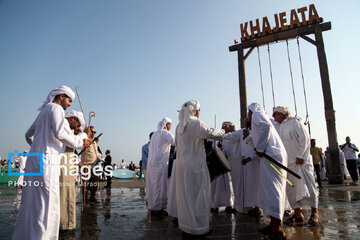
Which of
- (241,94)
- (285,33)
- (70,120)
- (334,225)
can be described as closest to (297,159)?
(334,225)

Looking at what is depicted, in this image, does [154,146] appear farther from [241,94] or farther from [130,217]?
[241,94]

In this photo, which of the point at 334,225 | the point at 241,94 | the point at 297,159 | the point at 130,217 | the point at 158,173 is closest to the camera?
the point at 334,225

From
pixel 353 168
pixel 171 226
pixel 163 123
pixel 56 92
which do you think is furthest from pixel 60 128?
pixel 353 168

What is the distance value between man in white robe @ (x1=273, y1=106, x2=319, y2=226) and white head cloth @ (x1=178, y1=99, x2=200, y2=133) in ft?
5.17

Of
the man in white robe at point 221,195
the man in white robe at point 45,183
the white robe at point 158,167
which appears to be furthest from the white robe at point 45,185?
the man in white robe at point 221,195

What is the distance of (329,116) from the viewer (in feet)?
36.7

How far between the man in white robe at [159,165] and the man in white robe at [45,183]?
273cm

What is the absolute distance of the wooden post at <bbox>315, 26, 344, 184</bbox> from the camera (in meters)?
11.1

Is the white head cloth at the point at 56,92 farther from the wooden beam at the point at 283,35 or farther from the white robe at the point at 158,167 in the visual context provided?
the wooden beam at the point at 283,35

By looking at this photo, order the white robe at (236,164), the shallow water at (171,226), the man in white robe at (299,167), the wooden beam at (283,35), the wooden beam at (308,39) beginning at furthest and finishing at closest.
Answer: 1. the wooden beam at (308,39)
2. the wooden beam at (283,35)
3. the white robe at (236,164)
4. the man in white robe at (299,167)
5. the shallow water at (171,226)

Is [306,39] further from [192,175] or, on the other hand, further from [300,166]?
[192,175]

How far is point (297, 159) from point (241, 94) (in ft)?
25.6

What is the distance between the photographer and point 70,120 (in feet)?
13.8

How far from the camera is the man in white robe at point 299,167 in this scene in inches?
165
